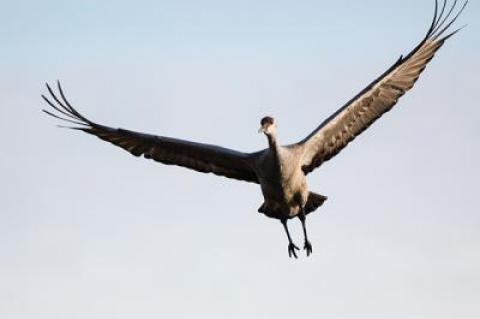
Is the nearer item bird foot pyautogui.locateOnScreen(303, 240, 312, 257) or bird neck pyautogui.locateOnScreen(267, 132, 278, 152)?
bird neck pyautogui.locateOnScreen(267, 132, 278, 152)

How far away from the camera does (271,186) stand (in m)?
14.2

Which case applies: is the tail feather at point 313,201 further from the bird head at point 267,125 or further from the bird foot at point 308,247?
the bird head at point 267,125

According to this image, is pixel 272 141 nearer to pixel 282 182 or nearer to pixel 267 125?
pixel 267 125

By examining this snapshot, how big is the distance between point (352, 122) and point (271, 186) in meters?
1.76

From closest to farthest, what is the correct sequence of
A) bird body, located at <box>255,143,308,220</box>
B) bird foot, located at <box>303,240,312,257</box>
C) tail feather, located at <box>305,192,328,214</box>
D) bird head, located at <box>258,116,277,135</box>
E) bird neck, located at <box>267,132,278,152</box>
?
bird head, located at <box>258,116,277,135</box>, bird neck, located at <box>267,132,278,152</box>, bird body, located at <box>255,143,308,220</box>, tail feather, located at <box>305,192,328,214</box>, bird foot, located at <box>303,240,312,257</box>

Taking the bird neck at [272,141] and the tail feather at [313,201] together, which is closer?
the bird neck at [272,141]

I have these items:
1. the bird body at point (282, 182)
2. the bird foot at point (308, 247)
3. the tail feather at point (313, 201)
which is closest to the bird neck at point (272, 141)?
the bird body at point (282, 182)

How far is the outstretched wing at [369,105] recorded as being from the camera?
14.7 metres

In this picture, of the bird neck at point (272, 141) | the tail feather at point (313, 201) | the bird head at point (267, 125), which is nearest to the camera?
the bird head at point (267, 125)

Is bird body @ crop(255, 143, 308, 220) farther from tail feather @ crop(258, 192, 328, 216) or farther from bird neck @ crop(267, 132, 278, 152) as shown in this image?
tail feather @ crop(258, 192, 328, 216)

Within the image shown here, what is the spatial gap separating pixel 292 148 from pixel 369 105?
1.51 metres

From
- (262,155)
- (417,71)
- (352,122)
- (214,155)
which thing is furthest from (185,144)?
(417,71)

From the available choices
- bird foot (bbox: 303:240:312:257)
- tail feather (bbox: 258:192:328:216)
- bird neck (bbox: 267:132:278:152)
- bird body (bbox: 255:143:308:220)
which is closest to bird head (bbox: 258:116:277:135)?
bird neck (bbox: 267:132:278:152)

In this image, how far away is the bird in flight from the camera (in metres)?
14.2
